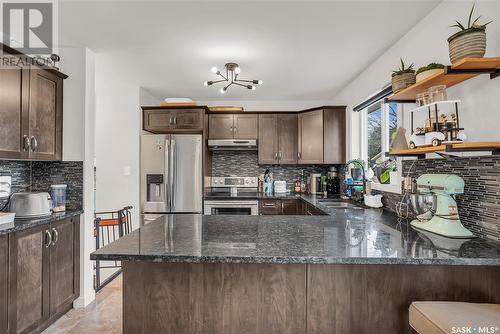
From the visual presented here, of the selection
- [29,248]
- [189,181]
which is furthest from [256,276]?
[189,181]

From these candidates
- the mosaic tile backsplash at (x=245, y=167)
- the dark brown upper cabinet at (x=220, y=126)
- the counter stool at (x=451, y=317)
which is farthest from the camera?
the mosaic tile backsplash at (x=245, y=167)

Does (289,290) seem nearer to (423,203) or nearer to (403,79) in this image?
(423,203)

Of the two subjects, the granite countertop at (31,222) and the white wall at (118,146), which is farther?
the white wall at (118,146)

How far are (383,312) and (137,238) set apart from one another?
1.25 metres

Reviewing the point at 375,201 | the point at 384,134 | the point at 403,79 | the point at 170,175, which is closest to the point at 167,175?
the point at 170,175

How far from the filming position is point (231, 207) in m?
3.82

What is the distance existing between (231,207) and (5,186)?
242cm

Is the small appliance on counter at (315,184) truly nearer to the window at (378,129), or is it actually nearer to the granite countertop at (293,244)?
the window at (378,129)

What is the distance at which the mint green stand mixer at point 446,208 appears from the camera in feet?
4.92

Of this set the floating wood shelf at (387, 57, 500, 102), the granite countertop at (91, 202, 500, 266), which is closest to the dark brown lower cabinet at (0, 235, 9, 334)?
the granite countertop at (91, 202, 500, 266)

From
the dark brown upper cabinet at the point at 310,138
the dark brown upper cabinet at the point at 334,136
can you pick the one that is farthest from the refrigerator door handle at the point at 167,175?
the dark brown upper cabinet at the point at 334,136

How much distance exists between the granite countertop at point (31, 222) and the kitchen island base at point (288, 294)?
3.89 ft

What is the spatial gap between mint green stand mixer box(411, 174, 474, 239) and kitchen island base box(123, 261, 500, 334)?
291mm

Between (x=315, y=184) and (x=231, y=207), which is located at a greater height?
(x=315, y=184)
